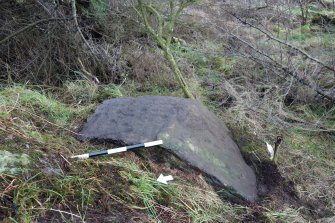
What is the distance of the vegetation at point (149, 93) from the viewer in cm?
230

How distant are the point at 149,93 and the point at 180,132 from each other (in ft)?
5.35

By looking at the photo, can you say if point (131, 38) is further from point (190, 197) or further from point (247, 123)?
point (190, 197)

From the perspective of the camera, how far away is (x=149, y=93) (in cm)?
464

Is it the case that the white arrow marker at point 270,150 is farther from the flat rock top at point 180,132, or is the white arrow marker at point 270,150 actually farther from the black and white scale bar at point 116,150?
the black and white scale bar at point 116,150

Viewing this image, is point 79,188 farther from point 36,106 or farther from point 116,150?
point 36,106

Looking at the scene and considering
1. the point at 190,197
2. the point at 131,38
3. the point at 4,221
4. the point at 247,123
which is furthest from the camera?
the point at 131,38

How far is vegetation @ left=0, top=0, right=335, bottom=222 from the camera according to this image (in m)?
2.30

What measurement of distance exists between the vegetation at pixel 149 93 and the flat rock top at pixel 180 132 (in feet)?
0.37

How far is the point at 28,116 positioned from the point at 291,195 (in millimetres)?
1987

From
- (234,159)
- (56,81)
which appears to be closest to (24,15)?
(56,81)

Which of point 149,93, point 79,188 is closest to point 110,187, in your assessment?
point 79,188

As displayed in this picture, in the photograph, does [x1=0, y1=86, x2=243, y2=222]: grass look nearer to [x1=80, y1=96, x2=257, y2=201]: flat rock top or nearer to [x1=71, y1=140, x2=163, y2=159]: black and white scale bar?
[x1=71, y1=140, x2=163, y2=159]: black and white scale bar

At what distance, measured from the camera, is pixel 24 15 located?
516cm

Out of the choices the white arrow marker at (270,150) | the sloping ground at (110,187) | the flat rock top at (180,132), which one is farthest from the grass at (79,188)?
the white arrow marker at (270,150)
